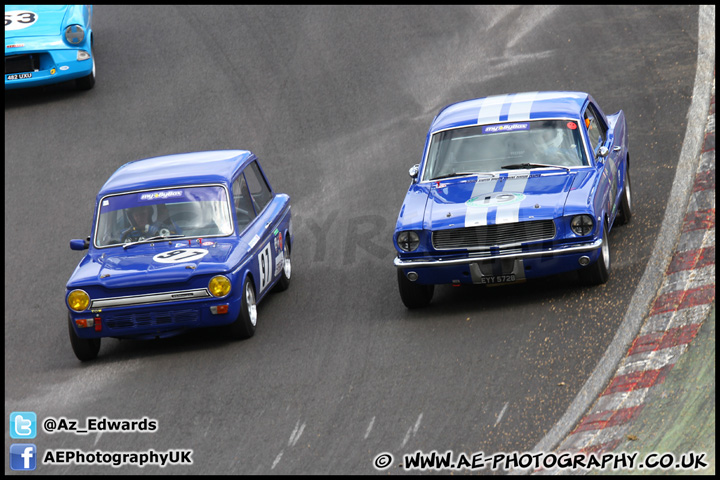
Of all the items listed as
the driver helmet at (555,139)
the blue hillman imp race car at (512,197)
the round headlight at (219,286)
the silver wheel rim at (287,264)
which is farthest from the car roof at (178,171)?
the driver helmet at (555,139)

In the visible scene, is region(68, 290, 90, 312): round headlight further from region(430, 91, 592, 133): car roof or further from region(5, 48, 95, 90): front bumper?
region(5, 48, 95, 90): front bumper

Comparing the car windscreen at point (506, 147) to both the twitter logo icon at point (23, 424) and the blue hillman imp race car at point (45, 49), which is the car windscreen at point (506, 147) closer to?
the twitter logo icon at point (23, 424)

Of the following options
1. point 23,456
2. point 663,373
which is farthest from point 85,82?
point 663,373

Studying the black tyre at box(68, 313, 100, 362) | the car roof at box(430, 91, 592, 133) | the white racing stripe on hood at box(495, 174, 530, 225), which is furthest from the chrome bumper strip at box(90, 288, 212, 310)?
the car roof at box(430, 91, 592, 133)

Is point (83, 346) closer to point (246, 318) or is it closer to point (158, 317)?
point (158, 317)

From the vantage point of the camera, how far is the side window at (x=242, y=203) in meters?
10.4

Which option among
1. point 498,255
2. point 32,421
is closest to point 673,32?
point 498,255

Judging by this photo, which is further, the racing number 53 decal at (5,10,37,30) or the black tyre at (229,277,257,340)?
the racing number 53 decal at (5,10,37,30)

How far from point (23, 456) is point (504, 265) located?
13.8 ft

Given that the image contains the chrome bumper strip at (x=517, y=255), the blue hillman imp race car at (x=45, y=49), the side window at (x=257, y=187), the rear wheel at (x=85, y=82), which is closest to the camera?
the chrome bumper strip at (x=517, y=255)

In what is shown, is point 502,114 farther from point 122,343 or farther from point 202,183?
point 122,343

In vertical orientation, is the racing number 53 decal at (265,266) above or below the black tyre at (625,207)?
below

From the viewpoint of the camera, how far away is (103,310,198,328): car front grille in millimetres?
9383

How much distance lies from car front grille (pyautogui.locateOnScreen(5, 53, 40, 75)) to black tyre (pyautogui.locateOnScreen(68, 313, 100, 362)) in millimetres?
7700
